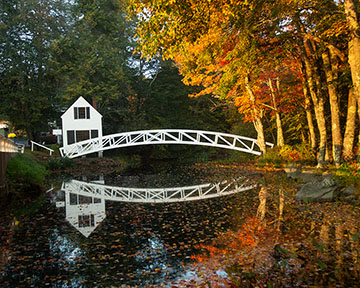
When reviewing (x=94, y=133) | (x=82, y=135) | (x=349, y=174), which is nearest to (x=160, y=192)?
(x=349, y=174)

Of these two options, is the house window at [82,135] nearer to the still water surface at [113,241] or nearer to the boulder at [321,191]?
the still water surface at [113,241]

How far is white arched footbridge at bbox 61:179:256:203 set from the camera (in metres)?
11.5

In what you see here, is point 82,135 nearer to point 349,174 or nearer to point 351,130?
point 351,130

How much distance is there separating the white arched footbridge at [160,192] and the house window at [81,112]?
1269 cm

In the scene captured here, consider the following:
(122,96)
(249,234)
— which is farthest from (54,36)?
(249,234)

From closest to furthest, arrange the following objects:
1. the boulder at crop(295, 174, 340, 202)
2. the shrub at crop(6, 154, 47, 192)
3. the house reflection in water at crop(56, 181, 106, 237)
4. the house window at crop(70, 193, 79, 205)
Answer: the house reflection in water at crop(56, 181, 106, 237) → the boulder at crop(295, 174, 340, 202) → the house window at crop(70, 193, 79, 205) → the shrub at crop(6, 154, 47, 192)

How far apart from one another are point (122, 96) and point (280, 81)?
1651 centimetres

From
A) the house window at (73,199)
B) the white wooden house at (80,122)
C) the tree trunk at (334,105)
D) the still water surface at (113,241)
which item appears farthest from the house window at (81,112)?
the tree trunk at (334,105)

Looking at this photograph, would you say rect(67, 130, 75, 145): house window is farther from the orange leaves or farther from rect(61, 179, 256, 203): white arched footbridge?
the orange leaves

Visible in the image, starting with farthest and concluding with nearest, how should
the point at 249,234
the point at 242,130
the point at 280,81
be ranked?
the point at 242,130 → the point at 280,81 → the point at 249,234

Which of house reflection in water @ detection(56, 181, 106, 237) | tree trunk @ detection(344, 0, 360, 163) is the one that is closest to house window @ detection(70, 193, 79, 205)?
house reflection in water @ detection(56, 181, 106, 237)

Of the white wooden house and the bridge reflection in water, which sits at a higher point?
the white wooden house

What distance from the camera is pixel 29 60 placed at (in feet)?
90.2

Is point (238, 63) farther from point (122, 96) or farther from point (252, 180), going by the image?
point (122, 96)
